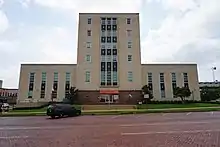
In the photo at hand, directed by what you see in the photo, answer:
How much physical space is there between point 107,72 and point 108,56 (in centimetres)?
378

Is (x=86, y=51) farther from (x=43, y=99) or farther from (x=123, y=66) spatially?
(x=43, y=99)

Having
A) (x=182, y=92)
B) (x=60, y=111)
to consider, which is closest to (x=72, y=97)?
(x=182, y=92)

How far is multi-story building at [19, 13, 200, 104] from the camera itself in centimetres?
5338

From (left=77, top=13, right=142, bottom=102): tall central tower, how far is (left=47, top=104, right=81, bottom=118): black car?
25627 millimetres

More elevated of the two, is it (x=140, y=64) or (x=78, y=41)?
(x=78, y=41)

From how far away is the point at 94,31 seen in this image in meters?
56.1

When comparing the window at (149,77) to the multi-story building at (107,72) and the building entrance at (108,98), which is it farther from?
the building entrance at (108,98)

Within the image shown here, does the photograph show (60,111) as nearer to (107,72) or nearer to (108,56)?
(107,72)

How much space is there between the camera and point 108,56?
54844 mm

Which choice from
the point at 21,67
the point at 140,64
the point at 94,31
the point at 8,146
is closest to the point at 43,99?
the point at 21,67

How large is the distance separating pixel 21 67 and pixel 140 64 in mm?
28426

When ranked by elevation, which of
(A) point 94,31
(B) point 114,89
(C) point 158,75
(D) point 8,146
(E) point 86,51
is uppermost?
(A) point 94,31

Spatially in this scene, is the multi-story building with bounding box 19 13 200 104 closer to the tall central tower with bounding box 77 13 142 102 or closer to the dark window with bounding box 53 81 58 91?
the tall central tower with bounding box 77 13 142 102

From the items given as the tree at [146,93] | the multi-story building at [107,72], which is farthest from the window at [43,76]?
the tree at [146,93]
